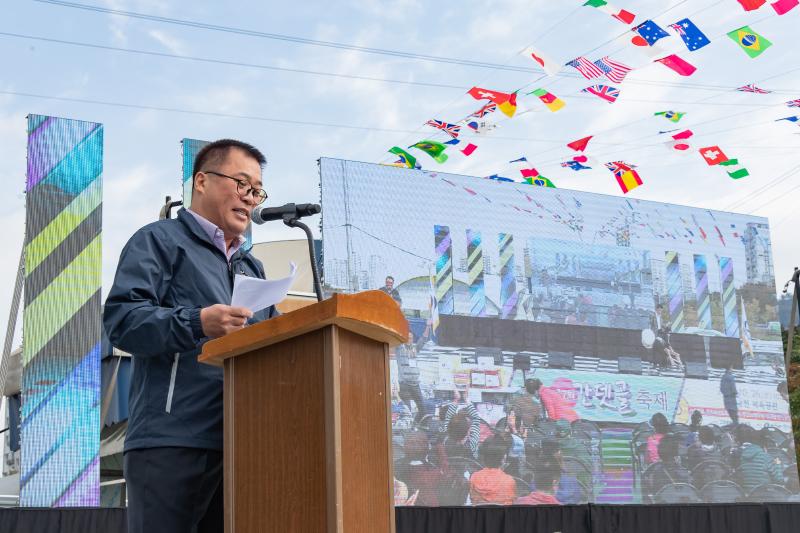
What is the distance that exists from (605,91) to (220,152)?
5631 mm

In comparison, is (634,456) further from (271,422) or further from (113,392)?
(271,422)

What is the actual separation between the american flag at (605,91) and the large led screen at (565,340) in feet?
5.94

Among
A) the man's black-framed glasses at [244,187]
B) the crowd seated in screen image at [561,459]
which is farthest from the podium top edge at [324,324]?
the crowd seated in screen image at [561,459]

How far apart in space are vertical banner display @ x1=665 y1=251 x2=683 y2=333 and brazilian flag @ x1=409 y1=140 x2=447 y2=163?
120 inches

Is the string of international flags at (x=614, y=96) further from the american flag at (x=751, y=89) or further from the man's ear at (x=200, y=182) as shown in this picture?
the man's ear at (x=200, y=182)

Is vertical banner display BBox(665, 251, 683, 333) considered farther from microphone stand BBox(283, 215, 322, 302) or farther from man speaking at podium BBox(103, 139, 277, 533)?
man speaking at podium BBox(103, 139, 277, 533)

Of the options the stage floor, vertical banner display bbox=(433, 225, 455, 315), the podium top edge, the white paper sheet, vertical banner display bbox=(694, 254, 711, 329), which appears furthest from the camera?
vertical banner display bbox=(694, 254, 711, 329)

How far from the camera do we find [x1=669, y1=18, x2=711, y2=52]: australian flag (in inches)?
242

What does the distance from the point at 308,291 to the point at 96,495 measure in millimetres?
2778

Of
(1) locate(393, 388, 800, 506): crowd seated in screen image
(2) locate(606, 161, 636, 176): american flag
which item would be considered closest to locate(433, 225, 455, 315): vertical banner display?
(1) locate(393, 388, 800, 506): crowd seated in screen image

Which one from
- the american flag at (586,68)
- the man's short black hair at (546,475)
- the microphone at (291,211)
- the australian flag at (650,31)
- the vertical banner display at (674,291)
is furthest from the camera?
the vertical banner display at (674,291)

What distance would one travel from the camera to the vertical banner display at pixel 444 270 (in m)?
8.10

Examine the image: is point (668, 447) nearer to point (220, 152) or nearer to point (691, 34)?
point (691, 34)

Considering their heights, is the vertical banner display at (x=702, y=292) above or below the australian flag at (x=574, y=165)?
below
